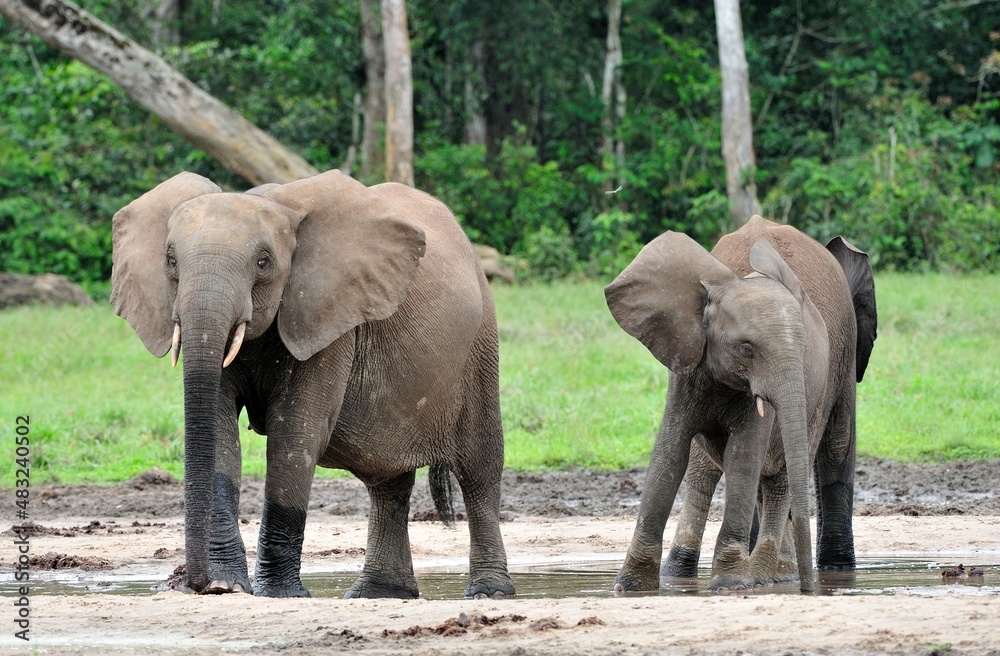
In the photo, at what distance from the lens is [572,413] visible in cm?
1446

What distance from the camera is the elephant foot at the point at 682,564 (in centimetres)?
866

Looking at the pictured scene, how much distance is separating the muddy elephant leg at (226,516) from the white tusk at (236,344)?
1.49ft

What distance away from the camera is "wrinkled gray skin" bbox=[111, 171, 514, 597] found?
6.53m

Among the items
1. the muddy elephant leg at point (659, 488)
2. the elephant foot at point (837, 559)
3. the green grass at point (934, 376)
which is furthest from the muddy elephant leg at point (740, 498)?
the green grass at point (934, 376)

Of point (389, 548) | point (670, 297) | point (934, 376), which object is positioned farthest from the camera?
point (934, 376)

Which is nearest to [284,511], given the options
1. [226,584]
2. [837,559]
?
[226,584]

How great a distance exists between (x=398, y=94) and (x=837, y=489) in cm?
1466

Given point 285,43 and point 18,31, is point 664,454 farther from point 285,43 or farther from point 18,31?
point 18,31

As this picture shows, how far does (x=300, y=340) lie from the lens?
22.8 ft

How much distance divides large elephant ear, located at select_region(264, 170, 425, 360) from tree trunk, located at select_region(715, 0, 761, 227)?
1674 centimetres

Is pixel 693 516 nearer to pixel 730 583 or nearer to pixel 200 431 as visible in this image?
pixel 730 583

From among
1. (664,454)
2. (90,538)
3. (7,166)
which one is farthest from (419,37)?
(664,454)

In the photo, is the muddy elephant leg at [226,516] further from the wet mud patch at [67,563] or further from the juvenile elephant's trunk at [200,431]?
the wet mud patch at [67,563]

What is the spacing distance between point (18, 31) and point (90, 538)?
1870 cm
